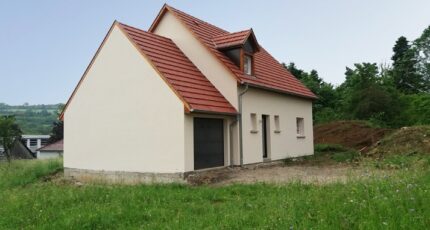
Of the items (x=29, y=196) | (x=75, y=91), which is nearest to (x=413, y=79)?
(x=75, y=91)

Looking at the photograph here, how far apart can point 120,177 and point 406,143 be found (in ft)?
43.1

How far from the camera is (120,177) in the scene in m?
15.5

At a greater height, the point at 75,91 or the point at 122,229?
the point at 75,91

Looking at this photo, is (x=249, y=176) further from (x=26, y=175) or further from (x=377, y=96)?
(x=377, y=96)

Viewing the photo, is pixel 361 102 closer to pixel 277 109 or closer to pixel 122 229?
pixel 277 109

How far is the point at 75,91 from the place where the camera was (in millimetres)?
17297

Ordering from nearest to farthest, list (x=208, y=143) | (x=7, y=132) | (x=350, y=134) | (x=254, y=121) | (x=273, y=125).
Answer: (x=208, y=143) < (x=254, y=121) < (x=273, y=125) < (x=350, y=134) < (x=7, y=132)

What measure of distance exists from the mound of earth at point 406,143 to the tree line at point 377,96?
1100cm

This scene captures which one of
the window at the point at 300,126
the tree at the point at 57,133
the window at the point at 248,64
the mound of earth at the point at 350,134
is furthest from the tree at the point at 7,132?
the window at the point at 248,64

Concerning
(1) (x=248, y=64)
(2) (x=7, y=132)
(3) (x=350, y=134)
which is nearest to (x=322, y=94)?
(3) (x=350, y=134)

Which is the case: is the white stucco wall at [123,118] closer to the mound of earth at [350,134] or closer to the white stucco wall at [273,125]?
the white stucco wall at [273,125]

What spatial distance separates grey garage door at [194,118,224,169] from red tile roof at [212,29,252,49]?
11.0ft

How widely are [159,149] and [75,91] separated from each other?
5.26m

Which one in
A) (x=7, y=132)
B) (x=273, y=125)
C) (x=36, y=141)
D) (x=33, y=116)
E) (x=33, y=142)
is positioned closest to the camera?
(x=273, y=125)
